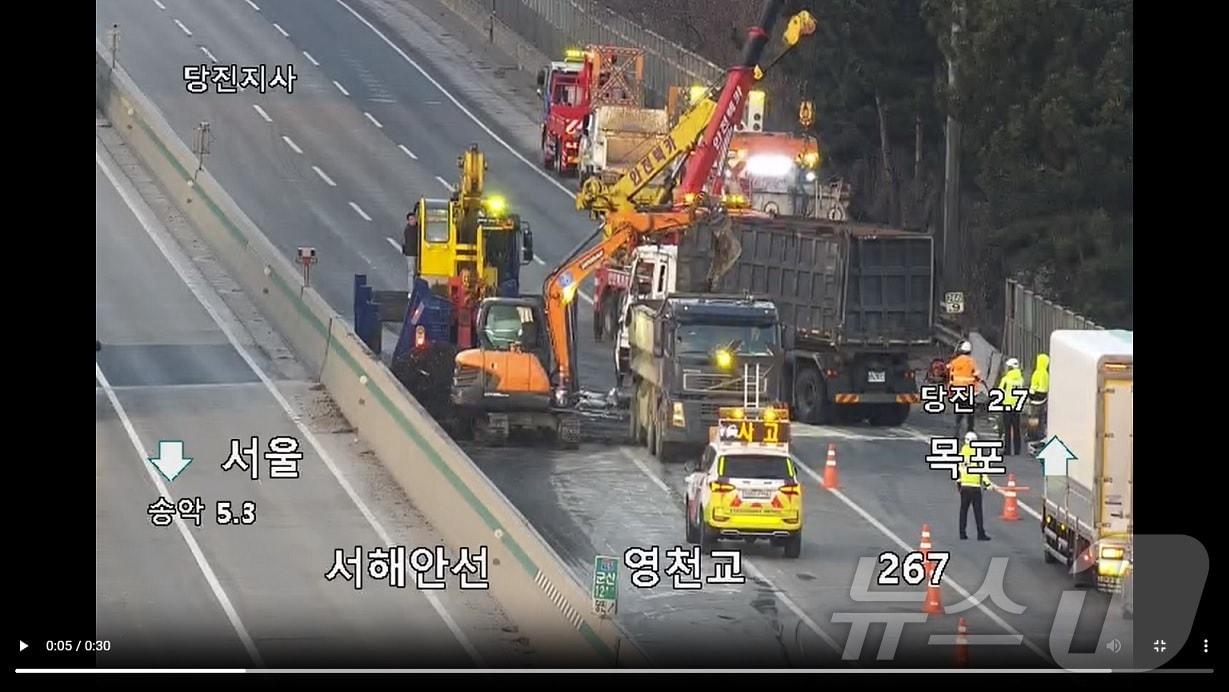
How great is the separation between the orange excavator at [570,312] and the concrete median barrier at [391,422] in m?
1.46

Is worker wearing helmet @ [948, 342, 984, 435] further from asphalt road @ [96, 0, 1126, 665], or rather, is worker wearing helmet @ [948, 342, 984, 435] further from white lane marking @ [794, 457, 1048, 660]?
white lane marking @ [794, 457, 1048, 660]

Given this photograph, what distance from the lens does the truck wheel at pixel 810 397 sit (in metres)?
28.9

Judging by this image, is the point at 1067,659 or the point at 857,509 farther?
the point at 857,509

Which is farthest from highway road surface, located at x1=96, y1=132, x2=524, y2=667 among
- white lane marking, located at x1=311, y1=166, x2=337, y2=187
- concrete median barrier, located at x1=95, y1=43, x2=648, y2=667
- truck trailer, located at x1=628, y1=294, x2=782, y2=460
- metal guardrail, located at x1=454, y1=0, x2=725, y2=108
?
white lane marking, located at x1=311, y1=166, x2=337, y2=187

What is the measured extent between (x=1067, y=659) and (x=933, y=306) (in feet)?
48.4

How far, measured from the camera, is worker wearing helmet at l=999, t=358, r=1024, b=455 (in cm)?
2047

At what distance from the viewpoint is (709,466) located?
872 inches

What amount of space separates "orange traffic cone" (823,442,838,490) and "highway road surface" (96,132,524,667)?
4.52 metres

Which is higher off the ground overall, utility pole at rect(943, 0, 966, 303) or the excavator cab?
utility pole at rect(943, 0, 966, 303)

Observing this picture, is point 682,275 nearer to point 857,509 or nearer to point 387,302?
point 387,302

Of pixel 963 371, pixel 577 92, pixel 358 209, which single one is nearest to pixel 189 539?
pixel 963 371

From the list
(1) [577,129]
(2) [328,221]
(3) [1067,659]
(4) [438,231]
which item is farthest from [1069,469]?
(1) [577,129]

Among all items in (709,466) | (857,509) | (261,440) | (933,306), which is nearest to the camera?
(261,440)
